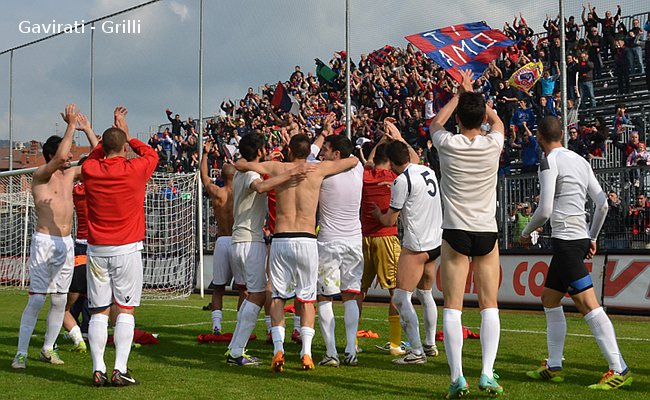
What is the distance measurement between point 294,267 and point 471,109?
269 cm

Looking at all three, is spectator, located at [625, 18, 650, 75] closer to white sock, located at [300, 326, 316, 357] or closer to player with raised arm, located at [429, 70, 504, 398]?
player with raised arm, located at [429, 70, 504, 398]

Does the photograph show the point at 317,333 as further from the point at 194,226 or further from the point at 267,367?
the point at 194,226

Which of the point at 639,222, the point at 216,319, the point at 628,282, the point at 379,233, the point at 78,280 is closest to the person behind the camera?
the point at 379,233

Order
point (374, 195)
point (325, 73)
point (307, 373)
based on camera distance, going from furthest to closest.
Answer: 1. point (325, 73)
2. point (374, 195)
3. point (307, 373)

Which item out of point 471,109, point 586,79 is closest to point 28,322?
point 471,109

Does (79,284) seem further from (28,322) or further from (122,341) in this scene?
(122,341)

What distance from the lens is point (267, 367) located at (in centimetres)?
873

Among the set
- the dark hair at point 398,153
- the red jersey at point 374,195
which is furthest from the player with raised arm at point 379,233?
the dark hair at point 398,153

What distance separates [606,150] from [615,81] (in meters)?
3.58

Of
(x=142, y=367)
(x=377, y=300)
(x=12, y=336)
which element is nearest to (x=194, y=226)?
(x=377, y=300)

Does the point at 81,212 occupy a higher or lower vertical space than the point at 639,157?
lower

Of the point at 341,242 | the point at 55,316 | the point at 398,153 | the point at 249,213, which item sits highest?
the point at 398,153

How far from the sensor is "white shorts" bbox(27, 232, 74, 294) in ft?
29.6

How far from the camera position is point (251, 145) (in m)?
9.02
